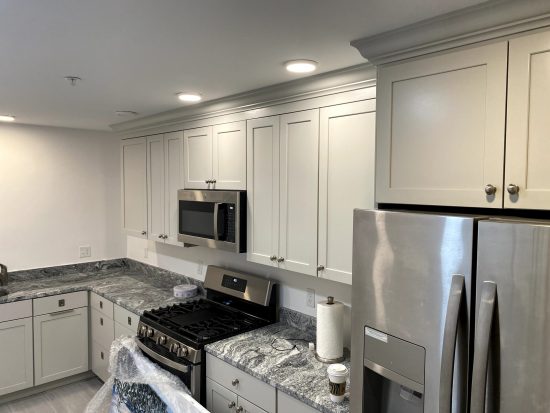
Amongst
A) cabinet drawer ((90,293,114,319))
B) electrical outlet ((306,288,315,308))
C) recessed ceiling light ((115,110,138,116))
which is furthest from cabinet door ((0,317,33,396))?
electrical outlet ((306,288,315,308))

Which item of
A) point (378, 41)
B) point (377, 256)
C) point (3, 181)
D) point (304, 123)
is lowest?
point (377, 256)

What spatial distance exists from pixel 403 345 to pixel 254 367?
0.97m

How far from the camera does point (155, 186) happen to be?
134 inches

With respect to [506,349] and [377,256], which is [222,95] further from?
[506,349]

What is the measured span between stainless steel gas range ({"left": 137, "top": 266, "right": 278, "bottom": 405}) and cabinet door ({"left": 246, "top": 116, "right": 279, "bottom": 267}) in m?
0.34

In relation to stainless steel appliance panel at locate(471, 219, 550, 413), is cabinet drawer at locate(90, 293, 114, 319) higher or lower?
lower

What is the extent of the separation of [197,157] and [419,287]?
2074 mm

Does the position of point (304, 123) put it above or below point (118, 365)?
above

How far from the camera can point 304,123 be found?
7.06 ft

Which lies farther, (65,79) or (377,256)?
(65,79)

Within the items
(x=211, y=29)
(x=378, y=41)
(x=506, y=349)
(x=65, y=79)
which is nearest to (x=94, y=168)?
(x=65, y=79)

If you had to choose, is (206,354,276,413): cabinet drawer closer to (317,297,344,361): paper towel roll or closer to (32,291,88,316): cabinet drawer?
(317,297,344,361): paper towel roll

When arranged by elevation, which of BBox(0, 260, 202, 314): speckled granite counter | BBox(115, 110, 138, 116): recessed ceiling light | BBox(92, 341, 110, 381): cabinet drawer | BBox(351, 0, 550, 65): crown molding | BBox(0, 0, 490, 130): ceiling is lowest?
BBox(92, 341, 110, 381): cabinet drawer

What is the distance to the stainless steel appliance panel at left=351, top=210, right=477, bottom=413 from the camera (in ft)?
3.66
